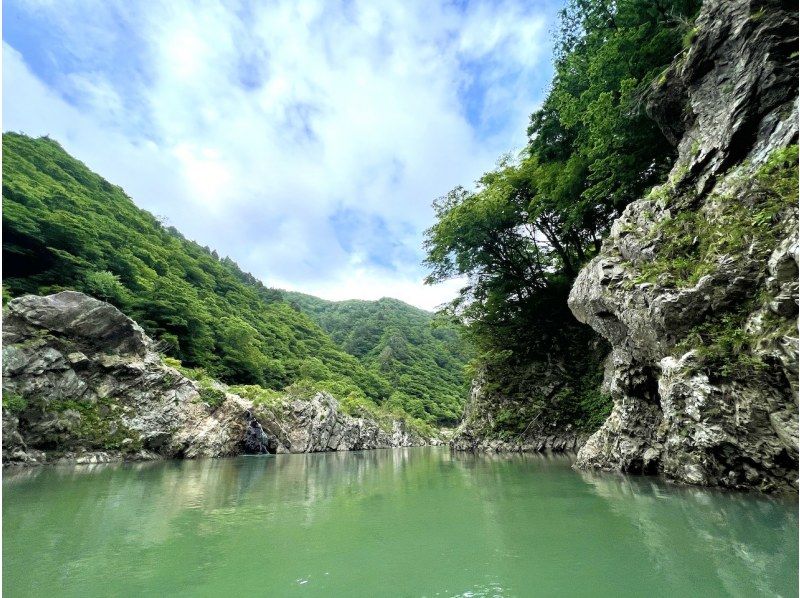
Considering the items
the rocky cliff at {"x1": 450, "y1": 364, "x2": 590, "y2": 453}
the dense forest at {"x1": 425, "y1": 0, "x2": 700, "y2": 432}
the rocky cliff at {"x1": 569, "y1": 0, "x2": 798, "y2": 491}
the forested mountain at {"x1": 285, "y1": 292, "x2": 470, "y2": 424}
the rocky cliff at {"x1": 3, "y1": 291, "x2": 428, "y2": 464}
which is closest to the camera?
the rocky cliff at {"x1": 569, "y1": 0, "x2": 798, "y2": 491}

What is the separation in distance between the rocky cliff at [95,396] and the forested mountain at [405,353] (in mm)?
43723

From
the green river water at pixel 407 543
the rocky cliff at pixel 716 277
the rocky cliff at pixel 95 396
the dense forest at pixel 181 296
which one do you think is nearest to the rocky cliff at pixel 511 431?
the dense forest at pixel 181 296

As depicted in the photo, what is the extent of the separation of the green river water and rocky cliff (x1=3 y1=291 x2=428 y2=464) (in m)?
8.79

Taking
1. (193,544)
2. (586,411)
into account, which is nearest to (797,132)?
(193,544)

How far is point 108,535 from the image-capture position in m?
5.86

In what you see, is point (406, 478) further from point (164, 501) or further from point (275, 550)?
point (275, 550)

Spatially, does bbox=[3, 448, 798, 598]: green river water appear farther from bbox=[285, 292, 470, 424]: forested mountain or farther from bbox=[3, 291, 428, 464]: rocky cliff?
bbox=[285, 292, 470, 424]: forested mountain

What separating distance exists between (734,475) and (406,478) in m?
8.59

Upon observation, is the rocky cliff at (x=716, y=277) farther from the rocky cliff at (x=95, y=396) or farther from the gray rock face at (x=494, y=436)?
the rocky cliff at (x=95, y=396)

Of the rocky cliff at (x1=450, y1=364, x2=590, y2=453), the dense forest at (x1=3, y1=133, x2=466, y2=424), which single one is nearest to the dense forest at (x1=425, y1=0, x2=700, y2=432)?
the rocky cliff at (x1=450, y1=364, x2=590, y2=453)

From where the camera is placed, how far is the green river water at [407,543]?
395 cm

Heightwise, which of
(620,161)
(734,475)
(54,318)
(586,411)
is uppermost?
(620,161)

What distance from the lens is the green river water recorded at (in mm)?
3949

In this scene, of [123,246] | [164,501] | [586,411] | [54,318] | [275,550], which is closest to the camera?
[275,550]
